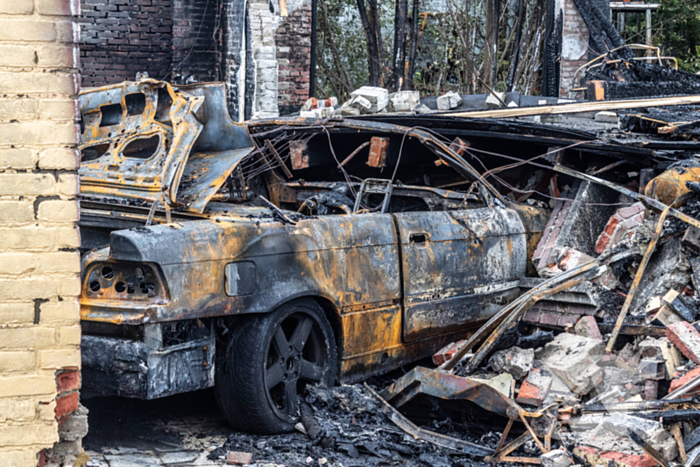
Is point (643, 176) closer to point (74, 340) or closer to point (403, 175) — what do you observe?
point (403, 175)

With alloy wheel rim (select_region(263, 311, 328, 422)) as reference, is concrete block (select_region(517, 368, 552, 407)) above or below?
below

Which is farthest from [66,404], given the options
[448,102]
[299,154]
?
[448,102]

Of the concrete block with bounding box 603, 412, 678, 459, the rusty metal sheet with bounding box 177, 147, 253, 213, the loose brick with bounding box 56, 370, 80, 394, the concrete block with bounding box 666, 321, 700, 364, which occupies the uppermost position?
the rusty metal sheet with bounding box 177, 147, 253, 213

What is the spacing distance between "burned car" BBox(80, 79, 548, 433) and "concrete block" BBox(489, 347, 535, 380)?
0.58 m

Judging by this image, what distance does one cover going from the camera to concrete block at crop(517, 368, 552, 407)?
5.01 m

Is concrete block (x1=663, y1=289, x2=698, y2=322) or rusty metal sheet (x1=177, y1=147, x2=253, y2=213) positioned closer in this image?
rusty metal sheet (x1=177, y1=147, x2=253, y2=213)

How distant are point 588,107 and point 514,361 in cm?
458

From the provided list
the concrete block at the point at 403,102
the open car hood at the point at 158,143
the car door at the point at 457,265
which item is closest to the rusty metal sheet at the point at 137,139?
the open car hood at the point at 158,143

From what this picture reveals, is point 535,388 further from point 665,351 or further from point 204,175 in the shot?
point 204,175

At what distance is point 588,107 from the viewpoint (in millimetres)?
9031

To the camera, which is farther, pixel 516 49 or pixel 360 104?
pixel 516 49

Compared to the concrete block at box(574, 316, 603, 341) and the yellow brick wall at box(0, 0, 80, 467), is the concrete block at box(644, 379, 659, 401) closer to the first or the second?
the concrete block at box(574, 316, 603, 341)

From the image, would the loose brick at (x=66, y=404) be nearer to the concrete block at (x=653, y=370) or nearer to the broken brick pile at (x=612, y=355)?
the broken brick pile at (x=612, y=355)

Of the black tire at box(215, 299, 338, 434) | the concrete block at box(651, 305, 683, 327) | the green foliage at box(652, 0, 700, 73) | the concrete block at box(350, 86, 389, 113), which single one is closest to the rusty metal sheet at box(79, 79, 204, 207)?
the black tire at box(215, 299, 338, 434)
